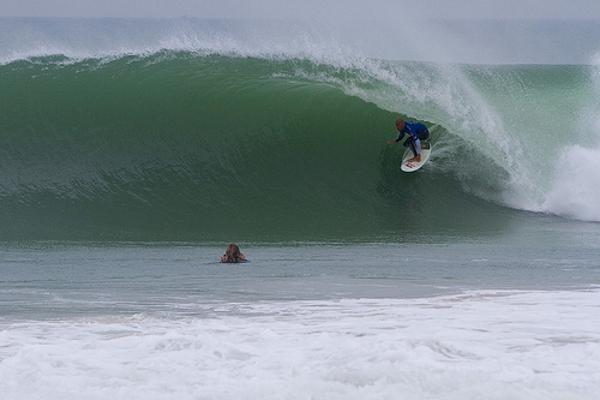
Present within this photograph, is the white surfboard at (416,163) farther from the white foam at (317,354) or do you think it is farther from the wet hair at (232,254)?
the white foam at (317,354)

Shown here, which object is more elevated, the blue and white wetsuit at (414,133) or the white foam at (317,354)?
the blue and white wetsuit at (414,133)

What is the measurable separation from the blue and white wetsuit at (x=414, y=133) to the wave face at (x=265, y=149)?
548mm

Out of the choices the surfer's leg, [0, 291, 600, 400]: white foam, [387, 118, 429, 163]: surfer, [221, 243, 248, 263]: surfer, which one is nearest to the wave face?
the surfer's leg

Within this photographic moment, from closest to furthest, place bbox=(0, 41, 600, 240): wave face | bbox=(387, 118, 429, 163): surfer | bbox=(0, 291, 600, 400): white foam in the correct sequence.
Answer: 1. bbox=(0, 291, 600, 400): white foam
2. bbox=(0, 41, 600, 240): wave face
3. bbox=(387, 118, 429, 163): surfer

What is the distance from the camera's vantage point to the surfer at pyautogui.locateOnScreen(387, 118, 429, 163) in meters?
15.3

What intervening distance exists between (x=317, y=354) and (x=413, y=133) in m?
8.43

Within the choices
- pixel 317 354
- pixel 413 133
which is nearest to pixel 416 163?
pixel 413 133

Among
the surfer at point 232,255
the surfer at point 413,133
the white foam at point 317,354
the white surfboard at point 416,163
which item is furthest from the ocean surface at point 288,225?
the surfer at point 413,133

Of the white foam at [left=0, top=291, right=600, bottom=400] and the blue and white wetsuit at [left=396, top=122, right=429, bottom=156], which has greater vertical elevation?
the blue and white wetsuit at [left=396, top=122, right=429, bottom=156]

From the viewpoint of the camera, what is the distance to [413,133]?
1557cm

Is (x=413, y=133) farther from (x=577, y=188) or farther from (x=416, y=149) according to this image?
(x=577, y=188)

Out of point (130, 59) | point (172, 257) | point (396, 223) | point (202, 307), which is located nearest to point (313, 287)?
point (202, 307)

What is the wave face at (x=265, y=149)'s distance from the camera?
1476 cm

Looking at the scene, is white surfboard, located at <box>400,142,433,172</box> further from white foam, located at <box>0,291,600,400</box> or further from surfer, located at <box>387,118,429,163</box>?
white foam, located at <box>0,291,600,400</box>
